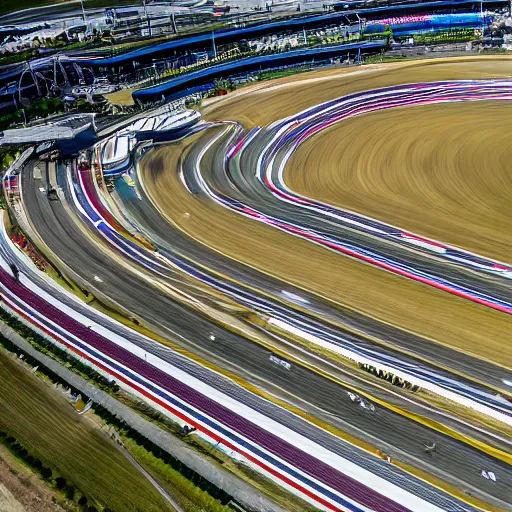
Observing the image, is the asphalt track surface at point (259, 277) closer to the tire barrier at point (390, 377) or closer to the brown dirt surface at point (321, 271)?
the brown dirt surface at point (321, 271)

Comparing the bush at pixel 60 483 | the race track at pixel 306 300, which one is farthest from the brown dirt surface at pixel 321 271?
the bush at pixel 60 483

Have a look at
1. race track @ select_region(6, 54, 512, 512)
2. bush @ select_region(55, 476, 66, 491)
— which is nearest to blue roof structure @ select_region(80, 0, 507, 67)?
race track @ select_region(6, 54, 512, 512)

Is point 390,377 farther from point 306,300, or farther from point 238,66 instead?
point 238,66

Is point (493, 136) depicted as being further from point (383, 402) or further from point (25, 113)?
point (25, 113)

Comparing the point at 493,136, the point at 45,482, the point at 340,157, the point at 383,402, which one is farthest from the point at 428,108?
the point at 45,482

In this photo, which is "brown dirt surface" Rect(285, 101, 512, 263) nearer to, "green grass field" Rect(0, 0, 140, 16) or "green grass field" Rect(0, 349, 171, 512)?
"green grass field" Rect(0, 349, 171, 512)

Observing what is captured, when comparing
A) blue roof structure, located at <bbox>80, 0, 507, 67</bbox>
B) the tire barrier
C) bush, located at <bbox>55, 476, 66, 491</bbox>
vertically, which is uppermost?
blue roof structure, located at <bbox>80, 0, 507, 67</bbox>
